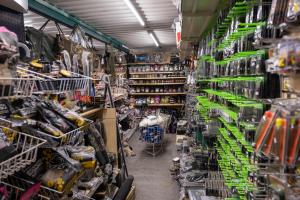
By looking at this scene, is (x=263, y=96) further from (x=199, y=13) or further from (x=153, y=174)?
(x=153, y=174)

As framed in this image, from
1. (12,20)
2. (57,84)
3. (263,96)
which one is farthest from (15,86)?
(12,20)

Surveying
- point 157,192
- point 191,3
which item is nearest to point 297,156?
point 191,3

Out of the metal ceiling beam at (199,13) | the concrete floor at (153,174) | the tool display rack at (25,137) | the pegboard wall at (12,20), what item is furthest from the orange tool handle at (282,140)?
the concrete floor at (153,174)

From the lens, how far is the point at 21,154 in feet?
3.37

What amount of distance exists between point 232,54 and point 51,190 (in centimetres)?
162

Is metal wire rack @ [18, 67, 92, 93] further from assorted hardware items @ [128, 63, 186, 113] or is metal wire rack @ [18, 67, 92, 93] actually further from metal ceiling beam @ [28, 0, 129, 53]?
assorted hardware items @ [128, 63, 186, 113]

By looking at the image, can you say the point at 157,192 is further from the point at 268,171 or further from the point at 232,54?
the point at 268,171

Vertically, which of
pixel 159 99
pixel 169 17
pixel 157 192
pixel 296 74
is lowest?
pixel 157 192

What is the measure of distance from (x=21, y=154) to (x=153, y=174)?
4.21m

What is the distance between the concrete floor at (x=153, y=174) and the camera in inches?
163

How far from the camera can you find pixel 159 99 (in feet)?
32.4

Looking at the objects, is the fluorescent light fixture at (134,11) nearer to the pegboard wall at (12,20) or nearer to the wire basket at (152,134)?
the pegboard wall at (12,20)

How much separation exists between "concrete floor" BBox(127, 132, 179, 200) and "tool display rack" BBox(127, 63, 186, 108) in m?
2.88

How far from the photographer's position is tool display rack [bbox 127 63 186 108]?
9609 millimetres
